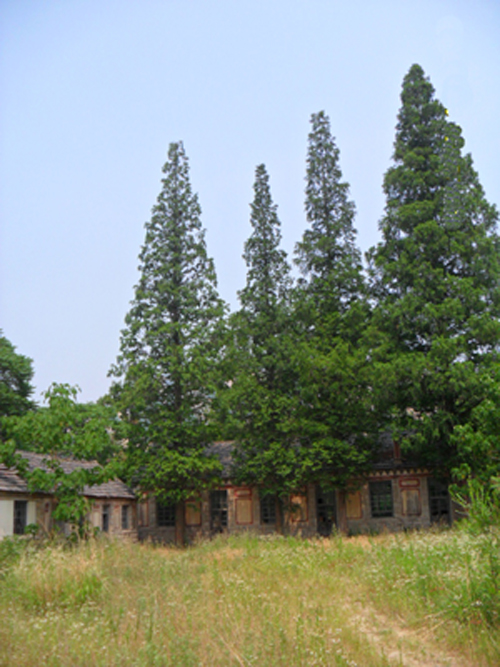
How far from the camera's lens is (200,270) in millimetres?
32844

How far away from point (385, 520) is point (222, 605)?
23.7 m

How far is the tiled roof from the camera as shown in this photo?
2146 cm

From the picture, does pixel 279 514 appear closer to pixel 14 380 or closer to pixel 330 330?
pixel 330 330

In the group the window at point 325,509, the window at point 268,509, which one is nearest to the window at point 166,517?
the window at point 268,509

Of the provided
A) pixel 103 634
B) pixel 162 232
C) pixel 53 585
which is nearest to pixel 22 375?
pixel 162 232

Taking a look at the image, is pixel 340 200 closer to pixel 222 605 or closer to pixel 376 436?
pixel 376 436

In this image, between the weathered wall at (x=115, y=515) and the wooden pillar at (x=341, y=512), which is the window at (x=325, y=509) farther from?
the weathered wall at (x=115, y=515)

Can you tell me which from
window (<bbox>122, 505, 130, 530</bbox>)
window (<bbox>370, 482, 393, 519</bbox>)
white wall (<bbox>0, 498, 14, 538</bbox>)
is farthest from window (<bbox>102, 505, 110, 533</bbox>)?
window (<bbox>370, 482, 393, 519</bbox>)

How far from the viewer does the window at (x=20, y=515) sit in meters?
21.9

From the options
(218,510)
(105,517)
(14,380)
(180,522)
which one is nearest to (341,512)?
(218,510)

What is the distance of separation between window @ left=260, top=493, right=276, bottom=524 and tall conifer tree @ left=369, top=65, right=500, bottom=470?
10.1 m

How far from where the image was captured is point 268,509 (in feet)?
109

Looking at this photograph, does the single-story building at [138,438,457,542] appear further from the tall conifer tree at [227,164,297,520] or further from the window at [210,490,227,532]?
the tall conifer tree at [227,164,297,520]

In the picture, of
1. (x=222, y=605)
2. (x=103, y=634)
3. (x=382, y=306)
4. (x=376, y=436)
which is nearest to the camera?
(x=103, y=634)
